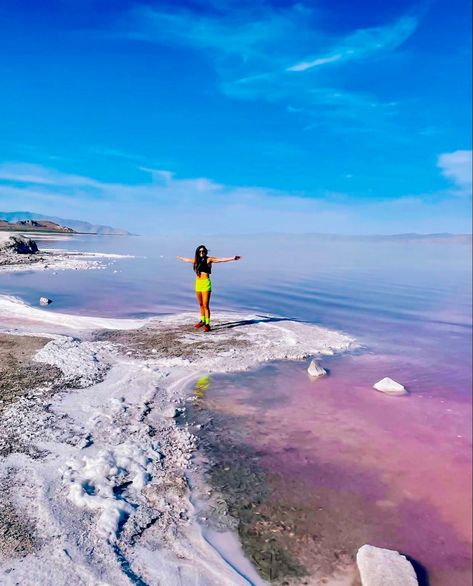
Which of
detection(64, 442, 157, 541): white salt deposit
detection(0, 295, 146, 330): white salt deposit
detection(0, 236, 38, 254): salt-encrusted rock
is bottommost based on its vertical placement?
detection(64, 442, 157, 541): white salt deposit

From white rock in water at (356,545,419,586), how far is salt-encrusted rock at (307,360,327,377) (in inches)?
198

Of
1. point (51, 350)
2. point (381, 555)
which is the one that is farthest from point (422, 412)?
point (51, 350)

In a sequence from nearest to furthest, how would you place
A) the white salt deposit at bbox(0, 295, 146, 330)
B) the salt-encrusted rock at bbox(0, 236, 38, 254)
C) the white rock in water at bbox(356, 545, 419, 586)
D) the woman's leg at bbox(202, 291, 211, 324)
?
the white rock in water at bbox(356, 545, 419, 586)
the woman's leg at bbox(202, 291, 211, 324)
the white salt deposit at bbox(0, 295, 146, 330)
the salt-encrusted rock at bbox(0, 236, 38, 254)

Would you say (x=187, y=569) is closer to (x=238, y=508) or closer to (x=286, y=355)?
(x=238, y=508)

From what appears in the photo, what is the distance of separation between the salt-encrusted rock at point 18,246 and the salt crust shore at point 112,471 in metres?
33.0

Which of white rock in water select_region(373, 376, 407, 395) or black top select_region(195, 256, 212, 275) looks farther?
black top select_region(195, 256, 212, 275)

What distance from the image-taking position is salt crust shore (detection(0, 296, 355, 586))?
364cm

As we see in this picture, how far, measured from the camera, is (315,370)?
8914 millimetres

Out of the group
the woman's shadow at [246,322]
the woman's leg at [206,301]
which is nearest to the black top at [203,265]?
the woman's leg at [206,301]

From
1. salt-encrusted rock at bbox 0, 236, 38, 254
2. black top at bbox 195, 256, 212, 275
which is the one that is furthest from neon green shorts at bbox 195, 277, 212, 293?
salt-encrusted rock at bbox 0, 236, 38, 254

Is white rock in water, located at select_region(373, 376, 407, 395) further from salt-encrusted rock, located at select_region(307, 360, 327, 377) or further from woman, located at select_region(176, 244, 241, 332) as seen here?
woman, located at select_region(176, 244, 241, 332)

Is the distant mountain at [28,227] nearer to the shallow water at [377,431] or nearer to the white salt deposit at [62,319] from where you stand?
the white salt deposit at [62,319]

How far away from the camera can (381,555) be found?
383 centimetres

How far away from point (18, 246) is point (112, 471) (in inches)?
1572
